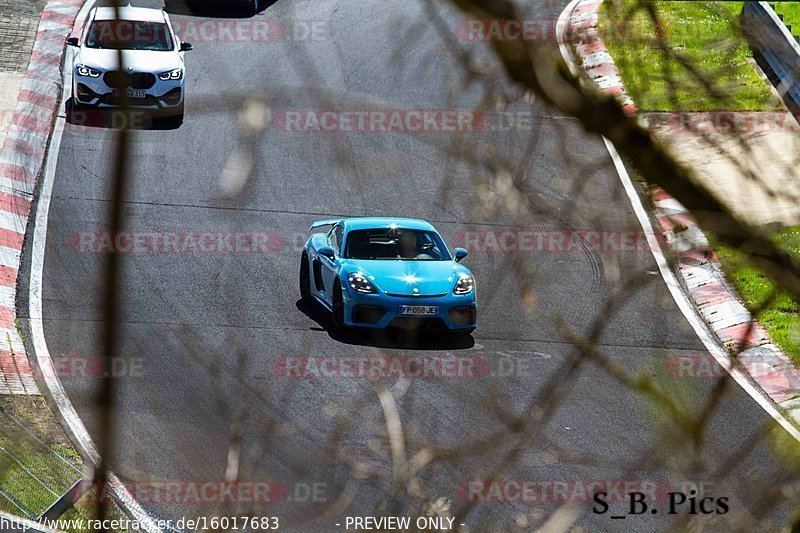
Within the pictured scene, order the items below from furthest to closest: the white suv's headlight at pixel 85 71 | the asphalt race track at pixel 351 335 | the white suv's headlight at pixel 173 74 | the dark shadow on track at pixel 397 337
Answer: the white suv's headlight at pixel 173 74 < the white suv's headlight at pixel 85 71 < the dark shadow on track at pixel 397 337 < the asphalt race track at pixel 351 335

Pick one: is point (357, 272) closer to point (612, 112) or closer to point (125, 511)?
point (125, 511)

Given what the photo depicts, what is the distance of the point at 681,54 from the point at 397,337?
32.0 ft

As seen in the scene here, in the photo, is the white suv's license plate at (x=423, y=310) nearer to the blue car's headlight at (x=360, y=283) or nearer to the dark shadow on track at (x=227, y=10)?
the blue car's headlight at (x=360, y=283)

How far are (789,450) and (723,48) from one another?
1.27 metres

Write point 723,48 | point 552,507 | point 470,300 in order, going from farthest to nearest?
point 470,300 < point 552,507 < point 723,48

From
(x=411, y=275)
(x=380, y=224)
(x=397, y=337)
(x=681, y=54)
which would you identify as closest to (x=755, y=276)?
(x=681, y=54)

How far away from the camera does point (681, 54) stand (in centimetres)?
268

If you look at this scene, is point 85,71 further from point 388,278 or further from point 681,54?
point 681,54

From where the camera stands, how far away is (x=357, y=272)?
1189cm

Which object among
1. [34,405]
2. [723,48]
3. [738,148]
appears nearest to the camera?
[738,148]

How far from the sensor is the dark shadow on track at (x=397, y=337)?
11766 mm

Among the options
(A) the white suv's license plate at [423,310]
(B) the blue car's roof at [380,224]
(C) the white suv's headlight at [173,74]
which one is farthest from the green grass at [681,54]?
(C) the white suv's headlight at [173,74]

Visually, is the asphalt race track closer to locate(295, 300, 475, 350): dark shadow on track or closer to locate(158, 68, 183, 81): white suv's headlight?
locate(295, 300, 475, 350): dark shadow on track

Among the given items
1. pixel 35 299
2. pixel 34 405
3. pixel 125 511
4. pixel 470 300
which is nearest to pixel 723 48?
pixel 125 511
